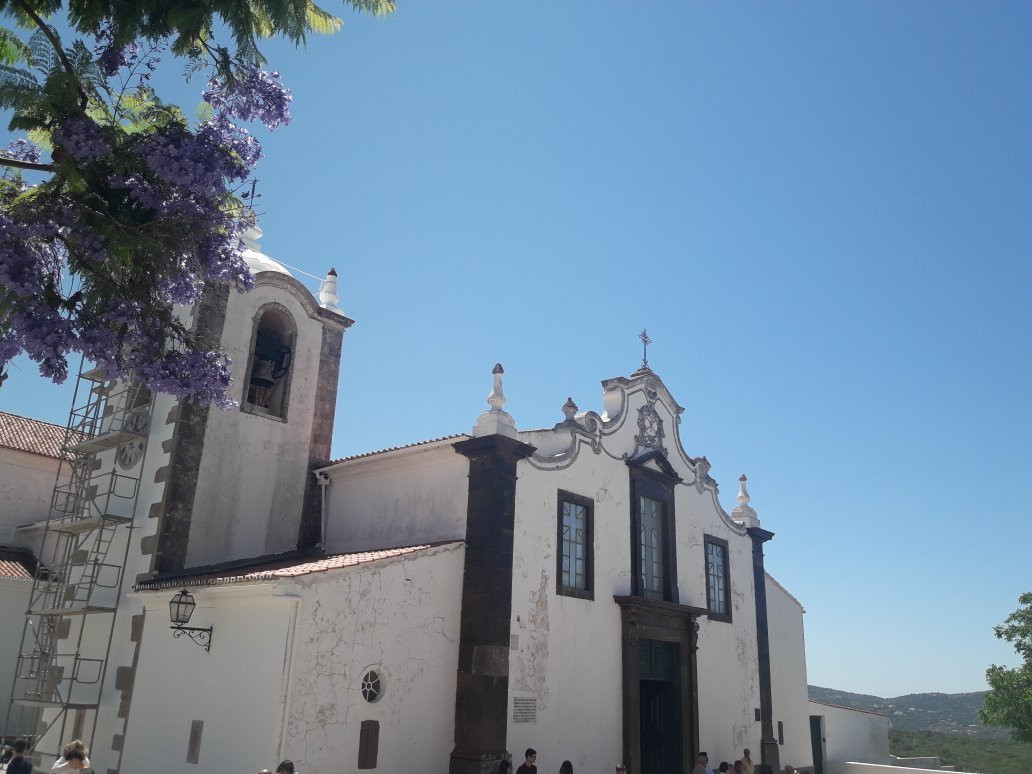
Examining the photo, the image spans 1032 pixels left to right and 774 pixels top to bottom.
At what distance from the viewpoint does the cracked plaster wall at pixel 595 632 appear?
544 inches

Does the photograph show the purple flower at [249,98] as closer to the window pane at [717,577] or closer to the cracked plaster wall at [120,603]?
the cracked plaster wall at [120,603]

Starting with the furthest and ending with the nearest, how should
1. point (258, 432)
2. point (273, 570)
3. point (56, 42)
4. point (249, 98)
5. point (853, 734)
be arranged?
1. point (853, 734)
2. point (258, 432)
3. point (273, 570)
4. point (249, 98)
5. point (56, 42)

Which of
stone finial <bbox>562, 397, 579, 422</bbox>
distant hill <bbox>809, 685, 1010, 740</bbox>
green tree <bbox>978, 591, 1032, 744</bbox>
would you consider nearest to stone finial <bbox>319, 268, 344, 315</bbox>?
stone finial <bbox>562, 397, 579, 422</bbox>

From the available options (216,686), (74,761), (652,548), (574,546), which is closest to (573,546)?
(574,546)

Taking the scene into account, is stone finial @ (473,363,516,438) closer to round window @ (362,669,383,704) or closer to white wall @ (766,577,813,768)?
round window @ (362,669,383,704)

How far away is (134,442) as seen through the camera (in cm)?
1642

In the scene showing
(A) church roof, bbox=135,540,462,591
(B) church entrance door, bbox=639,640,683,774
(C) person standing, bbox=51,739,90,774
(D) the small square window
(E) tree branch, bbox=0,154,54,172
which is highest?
(E) tree branch, bbox=0,154,54,172

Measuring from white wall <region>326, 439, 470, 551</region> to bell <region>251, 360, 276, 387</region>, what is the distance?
7.20ft

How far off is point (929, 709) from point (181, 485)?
82014mm

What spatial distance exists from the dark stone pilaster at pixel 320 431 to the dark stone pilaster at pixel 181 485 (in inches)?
93.1

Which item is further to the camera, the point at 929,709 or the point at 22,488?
the point at 929,709

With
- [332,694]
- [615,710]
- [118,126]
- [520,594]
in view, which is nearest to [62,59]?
[118,126]

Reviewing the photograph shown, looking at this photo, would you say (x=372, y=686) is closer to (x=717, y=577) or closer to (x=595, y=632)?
(x=595, y=632)

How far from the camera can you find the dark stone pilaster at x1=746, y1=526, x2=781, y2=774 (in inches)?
750
